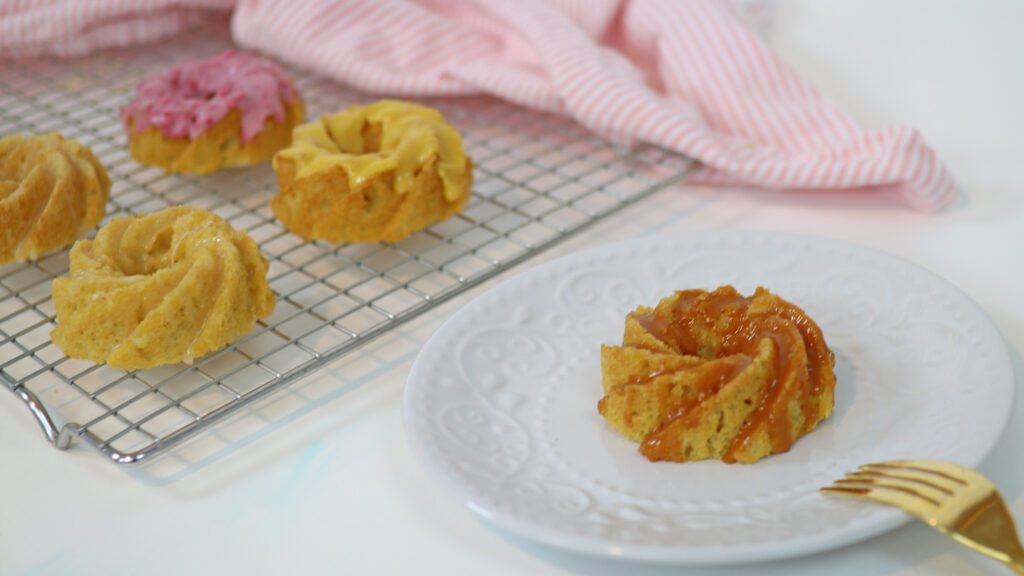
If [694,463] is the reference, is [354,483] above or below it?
below

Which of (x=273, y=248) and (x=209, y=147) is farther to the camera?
(x=209, y=147)

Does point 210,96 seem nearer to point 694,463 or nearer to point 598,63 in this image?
point 598,63

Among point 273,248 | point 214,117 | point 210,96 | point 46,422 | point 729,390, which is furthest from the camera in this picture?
point 210,96

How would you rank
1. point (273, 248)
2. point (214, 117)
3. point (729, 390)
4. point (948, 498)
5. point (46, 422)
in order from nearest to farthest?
point (948, 498) < point (729, 390) < point (46, 422) < point (273, 248) < point (214, 117)

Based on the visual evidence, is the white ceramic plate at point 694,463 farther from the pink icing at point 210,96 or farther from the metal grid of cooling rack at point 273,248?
the pink icing at point 210,96

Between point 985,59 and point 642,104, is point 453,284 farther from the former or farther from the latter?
point 985,59

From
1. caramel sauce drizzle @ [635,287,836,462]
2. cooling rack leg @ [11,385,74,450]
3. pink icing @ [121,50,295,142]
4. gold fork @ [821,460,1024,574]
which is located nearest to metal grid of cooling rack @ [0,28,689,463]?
cooling rack leg @ [11,385,74,450]

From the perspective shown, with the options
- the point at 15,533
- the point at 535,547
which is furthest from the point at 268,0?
the point at 535,547

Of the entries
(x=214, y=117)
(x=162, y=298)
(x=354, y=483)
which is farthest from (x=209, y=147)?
(x=354, y=483)
